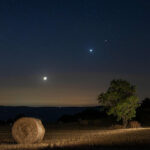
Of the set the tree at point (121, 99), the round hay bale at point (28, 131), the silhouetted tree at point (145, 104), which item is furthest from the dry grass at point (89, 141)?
the silhouetted tree at point (145, 104)

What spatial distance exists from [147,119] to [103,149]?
110ft

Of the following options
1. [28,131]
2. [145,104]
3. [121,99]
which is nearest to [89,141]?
[28,131]

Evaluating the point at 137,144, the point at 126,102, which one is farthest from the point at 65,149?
the point at 126,102

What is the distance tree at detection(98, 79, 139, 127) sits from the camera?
34.7 m

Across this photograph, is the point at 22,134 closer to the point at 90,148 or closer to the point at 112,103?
the point at 90,148

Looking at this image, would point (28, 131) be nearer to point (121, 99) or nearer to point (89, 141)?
point (89, 141)

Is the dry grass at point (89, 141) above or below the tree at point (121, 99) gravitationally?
below

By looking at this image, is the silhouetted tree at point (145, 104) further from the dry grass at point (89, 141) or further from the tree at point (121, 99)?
the dry grass at point (89, 141)

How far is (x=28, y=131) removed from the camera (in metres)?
22.1

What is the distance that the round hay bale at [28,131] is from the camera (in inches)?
866

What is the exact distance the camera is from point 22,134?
22422mm

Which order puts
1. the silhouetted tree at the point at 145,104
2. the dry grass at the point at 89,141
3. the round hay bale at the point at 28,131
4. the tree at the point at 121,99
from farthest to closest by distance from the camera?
the silhouetted tree at the point at 145,104 < the tree at the point at 121,99 < the round hay bale at the point at 28,131 < the dry grass at the point at 89,141

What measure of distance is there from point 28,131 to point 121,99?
15.0 meters

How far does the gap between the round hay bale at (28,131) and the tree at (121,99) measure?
13.8 m
